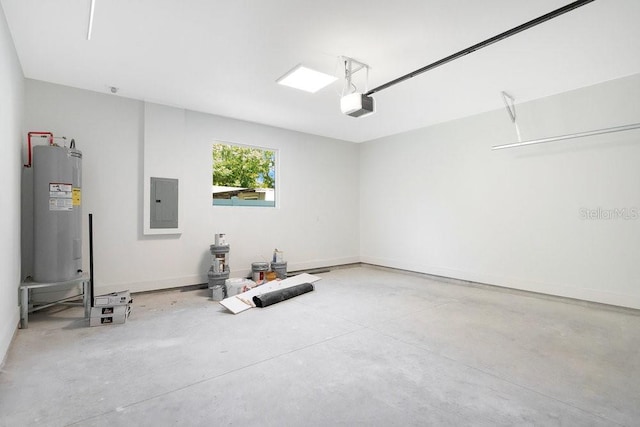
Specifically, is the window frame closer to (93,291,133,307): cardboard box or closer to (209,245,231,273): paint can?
(209,245,231,273): paint can

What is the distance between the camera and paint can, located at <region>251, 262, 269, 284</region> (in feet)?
17.7

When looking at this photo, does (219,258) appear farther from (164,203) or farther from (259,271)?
(164,203)

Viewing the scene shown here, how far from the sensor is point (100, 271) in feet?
14.6

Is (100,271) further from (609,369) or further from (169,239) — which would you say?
(609,369)

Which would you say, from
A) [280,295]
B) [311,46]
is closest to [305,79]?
[311,46]

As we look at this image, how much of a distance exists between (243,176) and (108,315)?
319 centimetres

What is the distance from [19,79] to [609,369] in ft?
21.1

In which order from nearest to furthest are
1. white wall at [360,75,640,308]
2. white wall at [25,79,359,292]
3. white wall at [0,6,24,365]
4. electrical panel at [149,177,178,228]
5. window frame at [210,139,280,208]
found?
white wall at [0,6,24,365]
white wall at [360,75,640,308]
white wall at [25,79,359,292]
electrical panel at [149,177,178,228]
window frame at [210,139,280,208]

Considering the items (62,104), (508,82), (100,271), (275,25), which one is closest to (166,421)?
(275,25)

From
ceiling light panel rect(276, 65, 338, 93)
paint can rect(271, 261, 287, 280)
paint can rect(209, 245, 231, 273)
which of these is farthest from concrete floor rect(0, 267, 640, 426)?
ceiling light panel rect(276, 65, 338, 93)

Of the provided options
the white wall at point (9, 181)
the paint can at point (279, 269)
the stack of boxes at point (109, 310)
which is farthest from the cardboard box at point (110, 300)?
the paint can at point (279, 269)

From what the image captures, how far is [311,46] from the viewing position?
10.6ft

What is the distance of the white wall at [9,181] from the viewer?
2625 millimetres

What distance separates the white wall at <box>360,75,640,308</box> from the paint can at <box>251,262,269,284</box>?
2.84 metres
